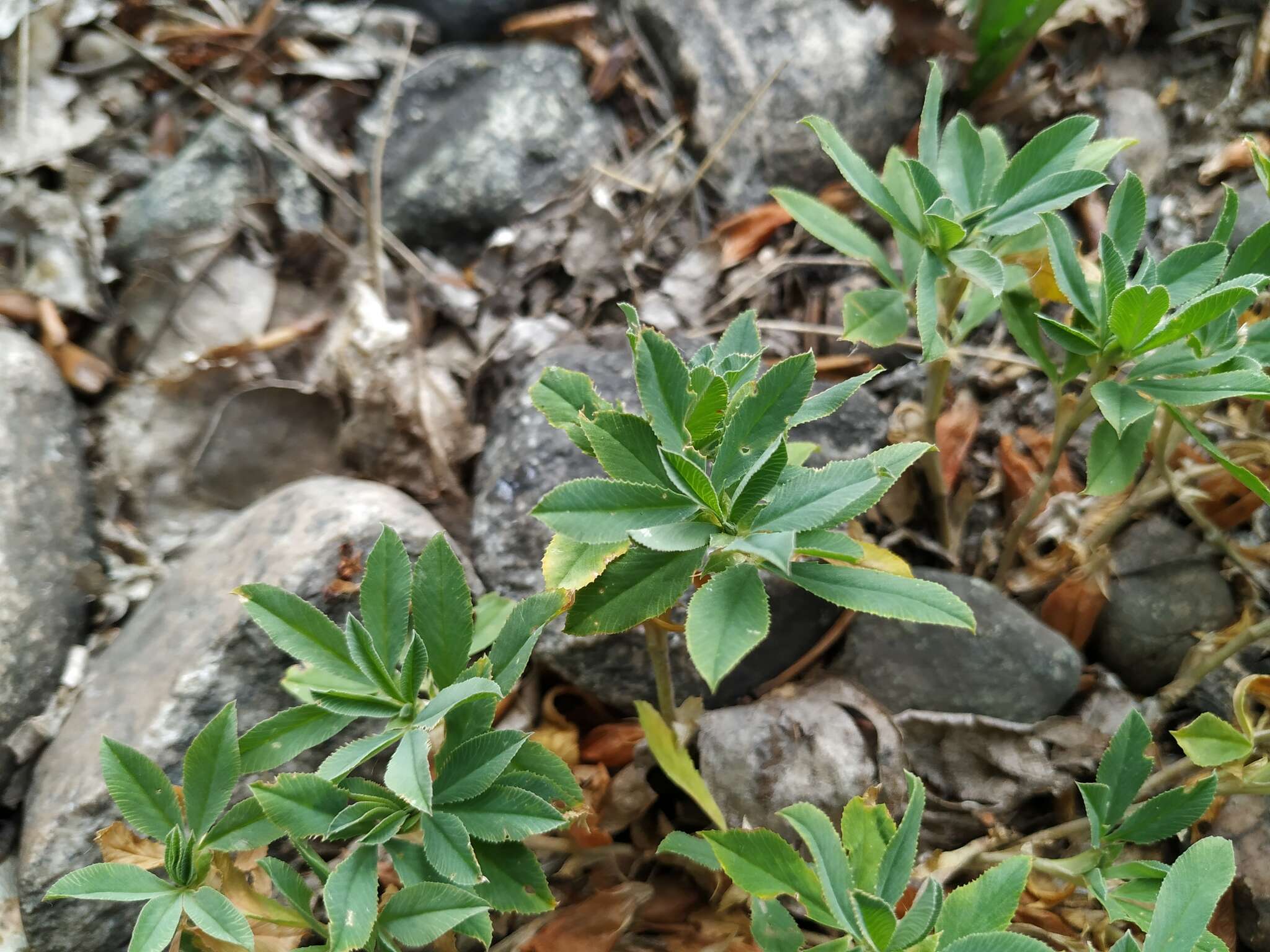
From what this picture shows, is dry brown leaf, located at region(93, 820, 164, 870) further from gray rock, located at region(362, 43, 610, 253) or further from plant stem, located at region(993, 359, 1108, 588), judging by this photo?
gray rock, located at region(362, 43, 610, 253)

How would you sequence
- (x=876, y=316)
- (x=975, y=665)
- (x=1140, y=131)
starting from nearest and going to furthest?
1. (x=876, y=316)
2. (x=975, y=665)
3. (x=1140, y=131)

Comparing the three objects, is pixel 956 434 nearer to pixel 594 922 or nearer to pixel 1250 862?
pixel 1250 862

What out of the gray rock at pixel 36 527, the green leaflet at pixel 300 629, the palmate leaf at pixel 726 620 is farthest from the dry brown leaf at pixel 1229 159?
the gray rock at pixel 36 527

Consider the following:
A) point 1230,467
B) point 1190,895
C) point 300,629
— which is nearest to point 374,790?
point 300,629

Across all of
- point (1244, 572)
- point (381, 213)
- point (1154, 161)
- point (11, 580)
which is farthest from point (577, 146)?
point (1244, 572)

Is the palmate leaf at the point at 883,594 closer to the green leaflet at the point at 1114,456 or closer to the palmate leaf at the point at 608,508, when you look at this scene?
the palmate leaf at the point at 608,508

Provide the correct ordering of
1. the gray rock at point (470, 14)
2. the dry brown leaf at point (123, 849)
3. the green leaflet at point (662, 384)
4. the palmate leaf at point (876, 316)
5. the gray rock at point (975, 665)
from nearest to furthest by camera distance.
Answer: the green leaflet at point (662, 384), the dry brown leaf at point (123, 849), the palmate leaf at point (876, 316), the gray rock at point (975, 665), the gray rock at point (470, 14)
